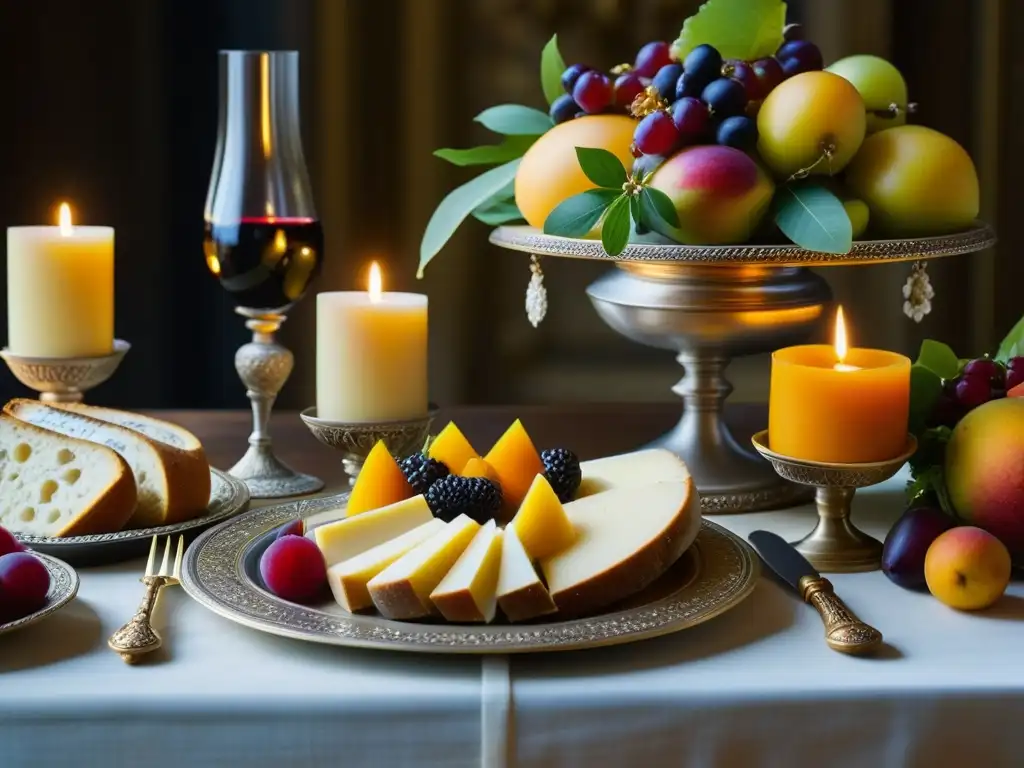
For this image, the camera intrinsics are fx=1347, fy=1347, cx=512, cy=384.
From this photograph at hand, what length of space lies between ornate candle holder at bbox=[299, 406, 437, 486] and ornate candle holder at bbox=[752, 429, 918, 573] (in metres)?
0.23

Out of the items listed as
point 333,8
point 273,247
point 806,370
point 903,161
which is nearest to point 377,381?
point 273,247

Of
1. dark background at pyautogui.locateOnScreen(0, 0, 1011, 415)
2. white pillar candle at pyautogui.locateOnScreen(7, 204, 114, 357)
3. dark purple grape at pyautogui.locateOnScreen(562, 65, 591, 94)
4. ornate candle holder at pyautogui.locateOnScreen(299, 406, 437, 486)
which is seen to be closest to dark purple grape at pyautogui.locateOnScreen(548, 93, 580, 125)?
dark purple grape at pyautogui.locateOnScreen(562, 65, 591, 94)

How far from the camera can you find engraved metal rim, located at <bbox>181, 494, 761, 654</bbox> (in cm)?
66

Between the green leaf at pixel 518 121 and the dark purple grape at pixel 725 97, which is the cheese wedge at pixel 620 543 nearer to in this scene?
the dark purple grape at pixel 725 97

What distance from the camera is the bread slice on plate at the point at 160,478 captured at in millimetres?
879

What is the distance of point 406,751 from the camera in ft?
2.11

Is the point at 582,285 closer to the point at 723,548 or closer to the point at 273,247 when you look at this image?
the point at 273,247

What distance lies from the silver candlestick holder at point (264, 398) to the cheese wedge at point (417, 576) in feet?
1.12

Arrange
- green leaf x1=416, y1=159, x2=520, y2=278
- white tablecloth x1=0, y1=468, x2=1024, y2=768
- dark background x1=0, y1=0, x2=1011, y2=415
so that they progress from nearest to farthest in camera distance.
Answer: white tablecloth x1=0, y1=468, x2=1024, y2=768, green leaf x1=416, y1=159, x2=520, y2=278, dark background x1=0, y1=0, x2=1011, y2=415

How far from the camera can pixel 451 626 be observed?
0.69m

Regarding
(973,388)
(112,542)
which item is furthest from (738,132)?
(112,542)

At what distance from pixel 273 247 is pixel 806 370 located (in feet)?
1.40

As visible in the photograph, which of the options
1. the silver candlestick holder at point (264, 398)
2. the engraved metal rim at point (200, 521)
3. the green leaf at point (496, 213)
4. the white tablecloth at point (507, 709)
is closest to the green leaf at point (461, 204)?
the green leaf at point (496, 213)

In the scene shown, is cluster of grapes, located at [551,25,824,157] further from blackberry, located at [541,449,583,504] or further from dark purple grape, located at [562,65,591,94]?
blackberry, located at [541,449,583,504]
